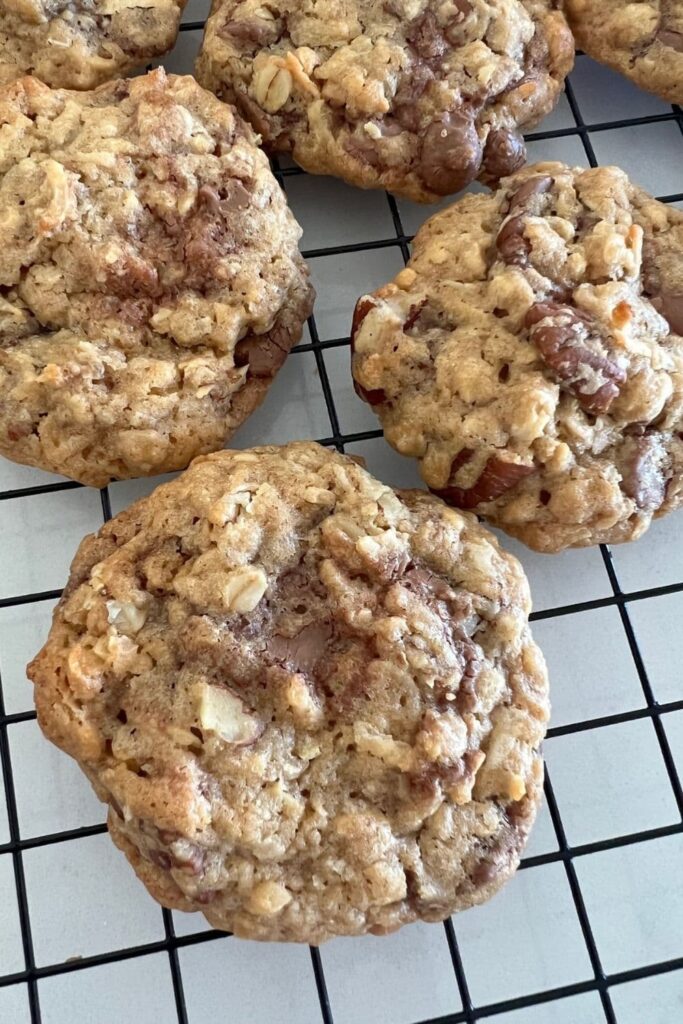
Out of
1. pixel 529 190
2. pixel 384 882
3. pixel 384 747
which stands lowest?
pixel 384 882

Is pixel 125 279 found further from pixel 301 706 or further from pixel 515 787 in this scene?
pixel 515 787

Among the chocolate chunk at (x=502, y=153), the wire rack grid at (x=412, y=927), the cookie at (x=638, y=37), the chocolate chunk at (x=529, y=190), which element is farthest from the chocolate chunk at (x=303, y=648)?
the cookie at (x=638, y=37)

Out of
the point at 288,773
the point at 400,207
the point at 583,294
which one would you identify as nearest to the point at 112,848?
the point at 288,773

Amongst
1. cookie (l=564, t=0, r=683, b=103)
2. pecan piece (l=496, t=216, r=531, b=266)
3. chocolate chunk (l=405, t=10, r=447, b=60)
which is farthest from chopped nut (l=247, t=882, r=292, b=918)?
cookie (l=564, t=0, r=683, b=103)

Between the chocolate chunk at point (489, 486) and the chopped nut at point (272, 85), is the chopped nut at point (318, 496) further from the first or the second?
the chopped nut at point (272, 85)

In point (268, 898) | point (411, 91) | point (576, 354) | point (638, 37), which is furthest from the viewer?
point (638, 37)

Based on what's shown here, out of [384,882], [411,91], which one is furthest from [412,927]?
[411,91]

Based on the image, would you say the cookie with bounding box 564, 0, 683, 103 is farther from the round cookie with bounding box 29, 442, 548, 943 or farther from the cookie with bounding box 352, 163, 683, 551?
the round cookie with bounding box 29, 442, 548, 943
